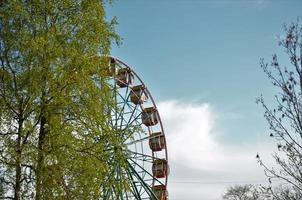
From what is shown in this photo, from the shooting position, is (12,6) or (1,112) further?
(12,6)

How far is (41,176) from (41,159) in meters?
0.30

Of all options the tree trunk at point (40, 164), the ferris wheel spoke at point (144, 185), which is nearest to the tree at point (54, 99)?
the tree trunk at point (40, 164)

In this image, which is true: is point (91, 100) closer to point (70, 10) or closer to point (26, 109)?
point (26, 109)

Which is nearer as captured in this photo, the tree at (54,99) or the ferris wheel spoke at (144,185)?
the tree at (54,99)

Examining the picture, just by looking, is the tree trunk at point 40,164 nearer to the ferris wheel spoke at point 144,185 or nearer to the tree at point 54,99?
the tree at point 54,99

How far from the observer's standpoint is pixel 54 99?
26.4ft

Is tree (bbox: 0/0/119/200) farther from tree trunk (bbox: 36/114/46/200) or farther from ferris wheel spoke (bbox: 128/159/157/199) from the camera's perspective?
ferris wheel spoke (bbox: 128/159/157/199)

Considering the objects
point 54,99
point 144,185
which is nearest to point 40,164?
point 54,99

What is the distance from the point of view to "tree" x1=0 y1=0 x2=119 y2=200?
759 centimetres

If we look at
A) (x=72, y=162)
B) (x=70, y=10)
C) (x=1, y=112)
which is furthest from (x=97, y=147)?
(x=70, y=10)

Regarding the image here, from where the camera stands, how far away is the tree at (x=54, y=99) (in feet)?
24.9

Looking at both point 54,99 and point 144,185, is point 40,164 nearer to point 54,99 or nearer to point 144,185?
point 54,99

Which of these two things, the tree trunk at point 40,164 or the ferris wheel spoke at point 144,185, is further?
the ferris wheel spoke at point 144,185

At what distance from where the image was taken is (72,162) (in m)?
7.78
